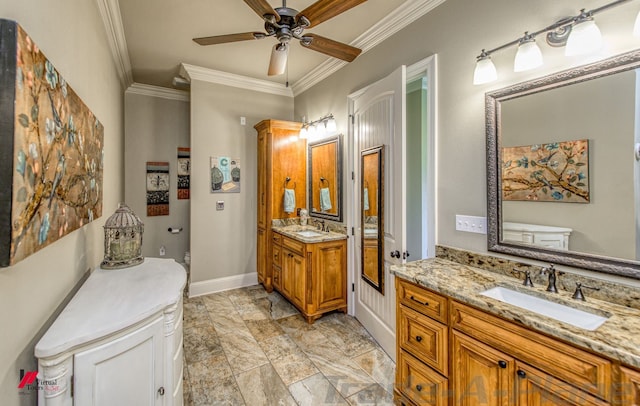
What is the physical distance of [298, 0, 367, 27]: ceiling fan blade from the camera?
160 cm

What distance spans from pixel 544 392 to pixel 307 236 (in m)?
2.19

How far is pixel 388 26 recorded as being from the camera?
247cm

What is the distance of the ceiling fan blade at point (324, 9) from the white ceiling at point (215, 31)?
0.65 m

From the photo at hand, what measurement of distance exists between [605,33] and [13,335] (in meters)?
2.67

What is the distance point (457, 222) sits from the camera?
1.99 meters

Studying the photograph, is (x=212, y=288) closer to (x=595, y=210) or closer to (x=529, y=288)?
(x=529, y=288)

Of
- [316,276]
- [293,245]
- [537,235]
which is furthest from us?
[293,245]

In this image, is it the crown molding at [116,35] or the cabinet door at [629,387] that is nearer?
the cabinet door at [629,387]

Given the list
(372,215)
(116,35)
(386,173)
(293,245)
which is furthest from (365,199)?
(116,35)

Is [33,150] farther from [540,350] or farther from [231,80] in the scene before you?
[231,80]

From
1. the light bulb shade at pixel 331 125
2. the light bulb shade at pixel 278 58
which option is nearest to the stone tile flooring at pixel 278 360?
the light bulb shade at pixel 331 125

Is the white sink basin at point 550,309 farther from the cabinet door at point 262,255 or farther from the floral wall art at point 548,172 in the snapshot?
the cabinet door at point 262,255

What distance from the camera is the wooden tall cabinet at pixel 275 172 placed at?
3625 millimetres

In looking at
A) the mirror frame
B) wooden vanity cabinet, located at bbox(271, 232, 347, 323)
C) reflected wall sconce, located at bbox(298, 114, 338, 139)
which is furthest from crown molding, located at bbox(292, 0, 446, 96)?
wooden vanity cabinet, located at bbox(271, 232, 347, 323)
